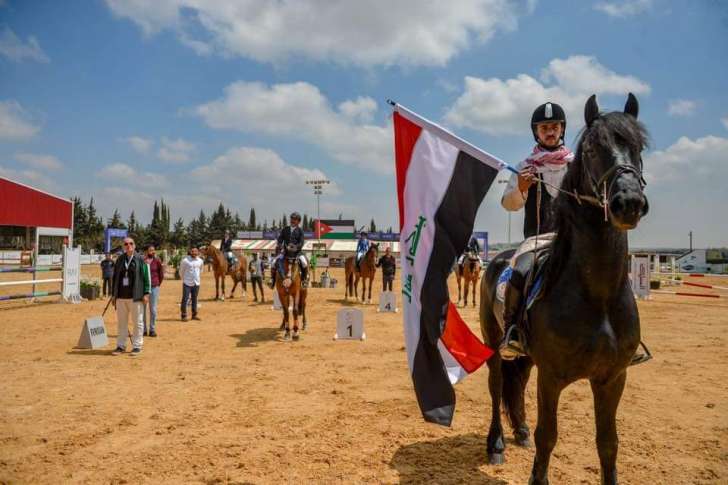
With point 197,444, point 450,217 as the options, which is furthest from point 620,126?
point 197,444

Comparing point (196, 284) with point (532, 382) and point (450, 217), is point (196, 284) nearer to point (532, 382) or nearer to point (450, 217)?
point (532, 382)

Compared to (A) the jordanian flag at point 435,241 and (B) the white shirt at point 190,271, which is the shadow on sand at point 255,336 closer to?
(B) the white shirt at point 190,271

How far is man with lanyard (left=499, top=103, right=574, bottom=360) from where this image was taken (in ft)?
11.7

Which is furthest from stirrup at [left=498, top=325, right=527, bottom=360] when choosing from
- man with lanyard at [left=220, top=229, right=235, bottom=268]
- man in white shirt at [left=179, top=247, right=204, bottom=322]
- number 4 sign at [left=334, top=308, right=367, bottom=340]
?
man with lanyard at [left=220, top=229, right=235, bottom=268]

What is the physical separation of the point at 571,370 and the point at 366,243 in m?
17.1

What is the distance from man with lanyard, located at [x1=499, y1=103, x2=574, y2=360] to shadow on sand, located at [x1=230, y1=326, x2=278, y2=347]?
296 inches

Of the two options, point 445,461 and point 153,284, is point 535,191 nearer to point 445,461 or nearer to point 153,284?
point 445,461

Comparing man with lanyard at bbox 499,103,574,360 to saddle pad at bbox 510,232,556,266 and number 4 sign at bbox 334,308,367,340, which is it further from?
number 4 sign at bbox 334,308,367,340

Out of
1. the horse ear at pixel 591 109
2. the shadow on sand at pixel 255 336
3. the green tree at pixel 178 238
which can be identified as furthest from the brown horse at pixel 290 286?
the green tree at pixel 178 238

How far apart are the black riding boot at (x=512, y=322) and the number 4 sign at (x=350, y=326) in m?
6.97

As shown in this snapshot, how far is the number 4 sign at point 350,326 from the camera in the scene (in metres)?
10.5

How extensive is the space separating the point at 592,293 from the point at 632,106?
1.28 metres

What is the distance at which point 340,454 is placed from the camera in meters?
4.29

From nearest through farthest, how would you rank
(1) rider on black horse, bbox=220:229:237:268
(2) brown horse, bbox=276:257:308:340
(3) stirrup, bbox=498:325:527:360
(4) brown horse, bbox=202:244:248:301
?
1. (3) stirrup, bbox=498:325:527:360
2. (2) brown horse, bbox=276:257:308:340
3. (4) brown horse, bbox=202:244:248:301
4. (1) rider on black horse, bbox=220:229:237:268
